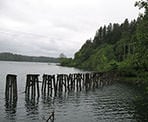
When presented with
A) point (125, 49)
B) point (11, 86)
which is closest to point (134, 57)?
point (11, 86)

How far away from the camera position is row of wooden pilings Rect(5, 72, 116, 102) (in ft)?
126

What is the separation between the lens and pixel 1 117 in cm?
2898

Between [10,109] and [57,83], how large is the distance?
15610mm

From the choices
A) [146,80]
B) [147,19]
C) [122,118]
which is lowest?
[122,118]

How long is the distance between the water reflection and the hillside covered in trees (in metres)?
14.2

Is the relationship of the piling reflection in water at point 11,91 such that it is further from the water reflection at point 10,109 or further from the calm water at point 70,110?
the calm water at point 70,110

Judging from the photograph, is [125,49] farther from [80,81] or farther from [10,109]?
[10,109]

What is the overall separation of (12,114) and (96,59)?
137m

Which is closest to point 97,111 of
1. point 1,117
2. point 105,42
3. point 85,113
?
point 85,113

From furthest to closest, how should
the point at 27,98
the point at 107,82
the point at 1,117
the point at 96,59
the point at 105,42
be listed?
the point at 105,42 → the point at 96,59 → the point at 107,82 → the point at 27,98 → the point at 1,117

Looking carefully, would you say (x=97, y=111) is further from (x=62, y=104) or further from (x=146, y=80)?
(x=146, y=80)

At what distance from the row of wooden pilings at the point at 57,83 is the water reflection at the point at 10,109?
1571 millimetres

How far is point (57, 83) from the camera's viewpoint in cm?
4791

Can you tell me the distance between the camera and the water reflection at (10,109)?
29606 mm
